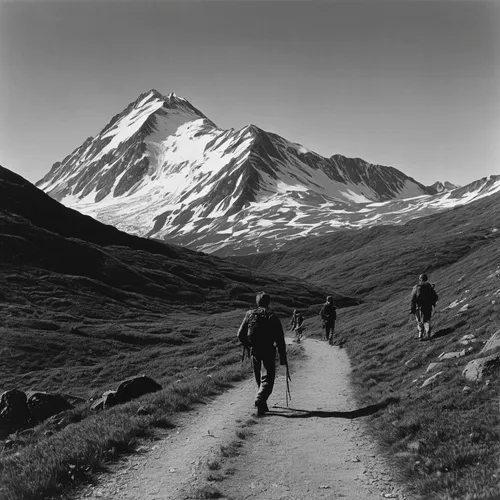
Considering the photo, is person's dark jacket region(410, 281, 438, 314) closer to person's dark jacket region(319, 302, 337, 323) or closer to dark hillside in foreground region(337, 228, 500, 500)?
dark hillside in foreground region(337, 228, 500, 500)

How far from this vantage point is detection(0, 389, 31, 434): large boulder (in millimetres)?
19250

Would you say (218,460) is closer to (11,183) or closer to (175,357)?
(175,357)

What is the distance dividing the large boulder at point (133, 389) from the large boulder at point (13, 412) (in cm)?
446

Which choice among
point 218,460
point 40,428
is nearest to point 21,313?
point 40,428

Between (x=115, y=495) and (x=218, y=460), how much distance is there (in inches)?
91.3

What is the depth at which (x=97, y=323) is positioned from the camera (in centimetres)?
7506

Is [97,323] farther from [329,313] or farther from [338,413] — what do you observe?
[338,413]

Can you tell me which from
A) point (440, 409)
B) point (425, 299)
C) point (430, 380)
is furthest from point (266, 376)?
point (425, 299)

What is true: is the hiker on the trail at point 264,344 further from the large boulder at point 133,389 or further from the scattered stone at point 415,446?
the large boulder at point 133,389

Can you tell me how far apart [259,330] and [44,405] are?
11707 millimetres

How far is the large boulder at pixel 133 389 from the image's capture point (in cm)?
1838

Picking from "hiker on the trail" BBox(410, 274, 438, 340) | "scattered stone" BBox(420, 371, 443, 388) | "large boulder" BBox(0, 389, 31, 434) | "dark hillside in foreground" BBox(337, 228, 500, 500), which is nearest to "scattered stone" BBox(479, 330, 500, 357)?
"dark hillside in foreground" BBox(337, 228, 500, 500)

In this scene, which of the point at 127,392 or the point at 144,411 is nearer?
the point at 144,411

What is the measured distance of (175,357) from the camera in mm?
52750
